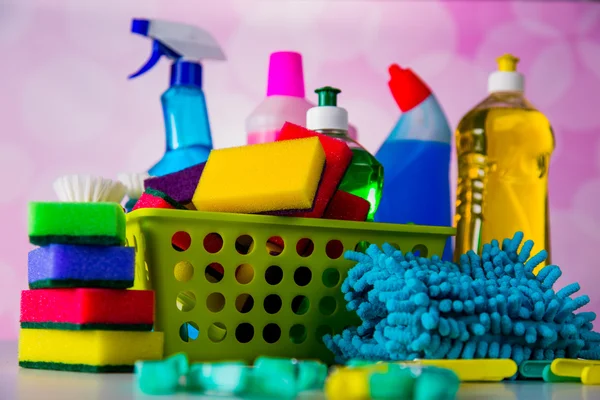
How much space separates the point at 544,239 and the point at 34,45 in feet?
4.25

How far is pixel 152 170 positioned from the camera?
90 cm

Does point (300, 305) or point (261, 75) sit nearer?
point (300, 305)

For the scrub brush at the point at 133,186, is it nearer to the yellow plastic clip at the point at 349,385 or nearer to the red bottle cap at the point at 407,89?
the red bottle cap at the point at 407,89

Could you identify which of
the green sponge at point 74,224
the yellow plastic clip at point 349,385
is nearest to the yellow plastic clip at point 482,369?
the yellow plastic clip at point 349,385

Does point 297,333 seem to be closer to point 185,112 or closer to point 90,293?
point 90,293

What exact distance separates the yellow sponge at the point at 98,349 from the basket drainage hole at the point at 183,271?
0.06 m

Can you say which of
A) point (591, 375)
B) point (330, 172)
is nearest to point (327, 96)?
point (330, 172)

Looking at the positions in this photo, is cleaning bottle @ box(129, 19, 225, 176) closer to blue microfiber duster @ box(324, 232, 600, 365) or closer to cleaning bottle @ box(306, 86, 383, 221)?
cleaning bottle @ box(306, 86, 383, 221)

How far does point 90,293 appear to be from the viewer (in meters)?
0.56

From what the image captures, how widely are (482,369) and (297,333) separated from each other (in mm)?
178

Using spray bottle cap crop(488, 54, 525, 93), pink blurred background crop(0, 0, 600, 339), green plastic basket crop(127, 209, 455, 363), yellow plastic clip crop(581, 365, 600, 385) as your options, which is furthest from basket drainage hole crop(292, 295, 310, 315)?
pink blurred background crop(0, 0, 600, 339)

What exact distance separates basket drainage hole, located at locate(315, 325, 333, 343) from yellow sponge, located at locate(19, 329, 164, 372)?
15 centimetres

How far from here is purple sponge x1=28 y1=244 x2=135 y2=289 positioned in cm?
57

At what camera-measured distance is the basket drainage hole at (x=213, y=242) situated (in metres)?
0.66
